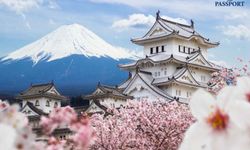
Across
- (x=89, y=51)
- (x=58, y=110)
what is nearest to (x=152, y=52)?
(x=58, y=110)

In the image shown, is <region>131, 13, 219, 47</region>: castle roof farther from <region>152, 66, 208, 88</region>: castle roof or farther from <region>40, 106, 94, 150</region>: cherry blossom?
<region>40, 106, 94, 150</region>: cherry blossom

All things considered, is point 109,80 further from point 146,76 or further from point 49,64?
point 146,76

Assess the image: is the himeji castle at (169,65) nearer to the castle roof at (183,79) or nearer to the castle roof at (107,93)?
the castle roof at (183,79)

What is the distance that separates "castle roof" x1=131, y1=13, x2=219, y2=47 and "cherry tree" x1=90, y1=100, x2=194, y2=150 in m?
22.4

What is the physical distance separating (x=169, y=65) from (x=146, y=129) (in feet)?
72.1

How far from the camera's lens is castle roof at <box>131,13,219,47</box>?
121ft

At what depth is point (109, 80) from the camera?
81.6m

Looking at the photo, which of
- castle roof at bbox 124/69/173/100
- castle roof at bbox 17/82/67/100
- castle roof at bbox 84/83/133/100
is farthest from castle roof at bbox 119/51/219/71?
castle roof at bbox 17/82/67/100

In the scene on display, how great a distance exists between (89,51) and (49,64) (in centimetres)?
699

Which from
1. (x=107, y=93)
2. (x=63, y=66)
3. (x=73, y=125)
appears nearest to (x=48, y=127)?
(x=73, y=125)

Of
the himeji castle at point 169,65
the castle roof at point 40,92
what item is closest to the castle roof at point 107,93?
the himeji castle at point 169,65

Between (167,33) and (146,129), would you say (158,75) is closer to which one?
(167,33)

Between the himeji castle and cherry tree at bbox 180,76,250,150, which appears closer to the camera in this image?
cherry tree at bbox 180,76,250,150

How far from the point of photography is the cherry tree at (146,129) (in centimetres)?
1330
